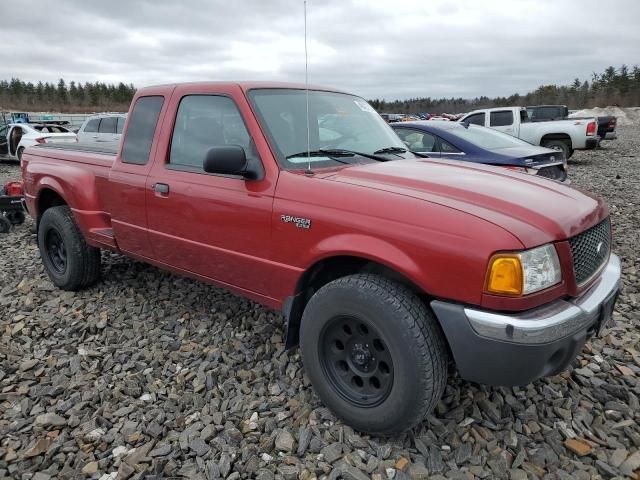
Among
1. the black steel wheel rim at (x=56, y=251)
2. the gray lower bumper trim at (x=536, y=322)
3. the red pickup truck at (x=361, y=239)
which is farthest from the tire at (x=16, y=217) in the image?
the gray lower bumper trim at (x=536, y=322)

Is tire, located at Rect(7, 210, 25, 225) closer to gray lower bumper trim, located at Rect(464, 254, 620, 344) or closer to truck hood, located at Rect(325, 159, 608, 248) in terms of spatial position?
truck hood, located at Rect(325, 159, 608, 248)

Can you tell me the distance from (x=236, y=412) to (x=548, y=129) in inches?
571

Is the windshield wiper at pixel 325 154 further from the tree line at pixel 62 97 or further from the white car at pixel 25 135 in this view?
the tree line at pixel 62 97

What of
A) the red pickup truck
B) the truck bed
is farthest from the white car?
the red pickup truck

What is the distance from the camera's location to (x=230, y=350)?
137 inches

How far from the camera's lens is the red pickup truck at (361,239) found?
6.97 feet

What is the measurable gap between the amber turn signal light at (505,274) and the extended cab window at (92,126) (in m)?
14.4

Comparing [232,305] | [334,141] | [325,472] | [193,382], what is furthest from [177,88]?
[325,472]

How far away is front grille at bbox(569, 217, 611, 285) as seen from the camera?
2336 mm

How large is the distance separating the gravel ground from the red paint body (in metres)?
0.58

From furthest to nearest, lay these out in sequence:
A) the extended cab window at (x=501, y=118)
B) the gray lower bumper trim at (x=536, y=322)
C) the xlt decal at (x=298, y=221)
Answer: the extended cab window at (x=501, y=118), the xlt decal at (x=298, y=221), the gray lower bumper trim at (x=536, y=322)

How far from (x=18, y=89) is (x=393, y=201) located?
3676 inches

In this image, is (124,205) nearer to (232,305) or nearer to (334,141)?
(232,305)

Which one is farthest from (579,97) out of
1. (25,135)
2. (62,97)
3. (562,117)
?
(62,97)
